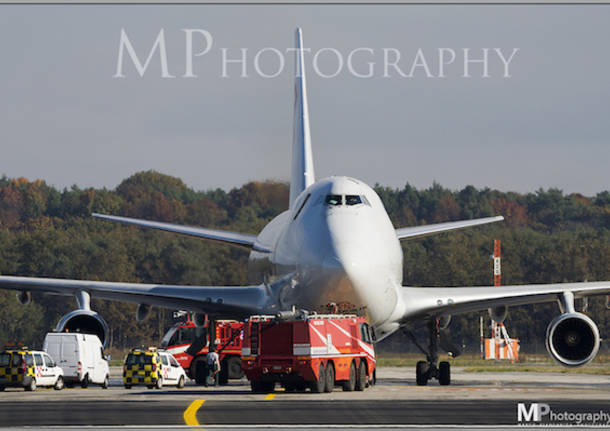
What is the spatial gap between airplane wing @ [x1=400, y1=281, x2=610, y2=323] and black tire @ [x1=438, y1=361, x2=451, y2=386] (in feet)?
5.36

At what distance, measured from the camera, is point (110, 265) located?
8875cm

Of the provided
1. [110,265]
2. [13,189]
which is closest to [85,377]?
[110,265]

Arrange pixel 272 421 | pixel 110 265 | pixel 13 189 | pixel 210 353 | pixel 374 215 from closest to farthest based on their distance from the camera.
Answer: pixel 272 421
pixel 374 215
pixel 210 353
pixel 110 265
pixel 13 189

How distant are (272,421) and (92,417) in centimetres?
360

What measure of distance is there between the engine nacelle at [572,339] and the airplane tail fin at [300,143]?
16400 millimetres

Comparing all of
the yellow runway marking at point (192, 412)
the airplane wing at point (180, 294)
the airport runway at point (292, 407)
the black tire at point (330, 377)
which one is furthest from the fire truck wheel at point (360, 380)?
the yellow runway marking at point (192, 412)

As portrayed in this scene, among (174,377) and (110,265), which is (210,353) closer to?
(174,377)

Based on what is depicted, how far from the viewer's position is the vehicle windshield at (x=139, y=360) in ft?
119

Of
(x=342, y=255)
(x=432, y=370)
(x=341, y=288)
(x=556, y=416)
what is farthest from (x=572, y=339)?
(x=556, y=416)

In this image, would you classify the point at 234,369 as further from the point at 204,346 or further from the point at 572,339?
the point at 572,339

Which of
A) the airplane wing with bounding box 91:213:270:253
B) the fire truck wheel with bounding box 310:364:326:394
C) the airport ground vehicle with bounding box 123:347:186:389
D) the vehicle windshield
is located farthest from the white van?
the fire truck wheel with bounding box 310:364:326:394

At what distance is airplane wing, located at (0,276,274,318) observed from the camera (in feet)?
122

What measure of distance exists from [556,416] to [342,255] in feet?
35.2

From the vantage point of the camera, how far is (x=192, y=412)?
23156 mm
